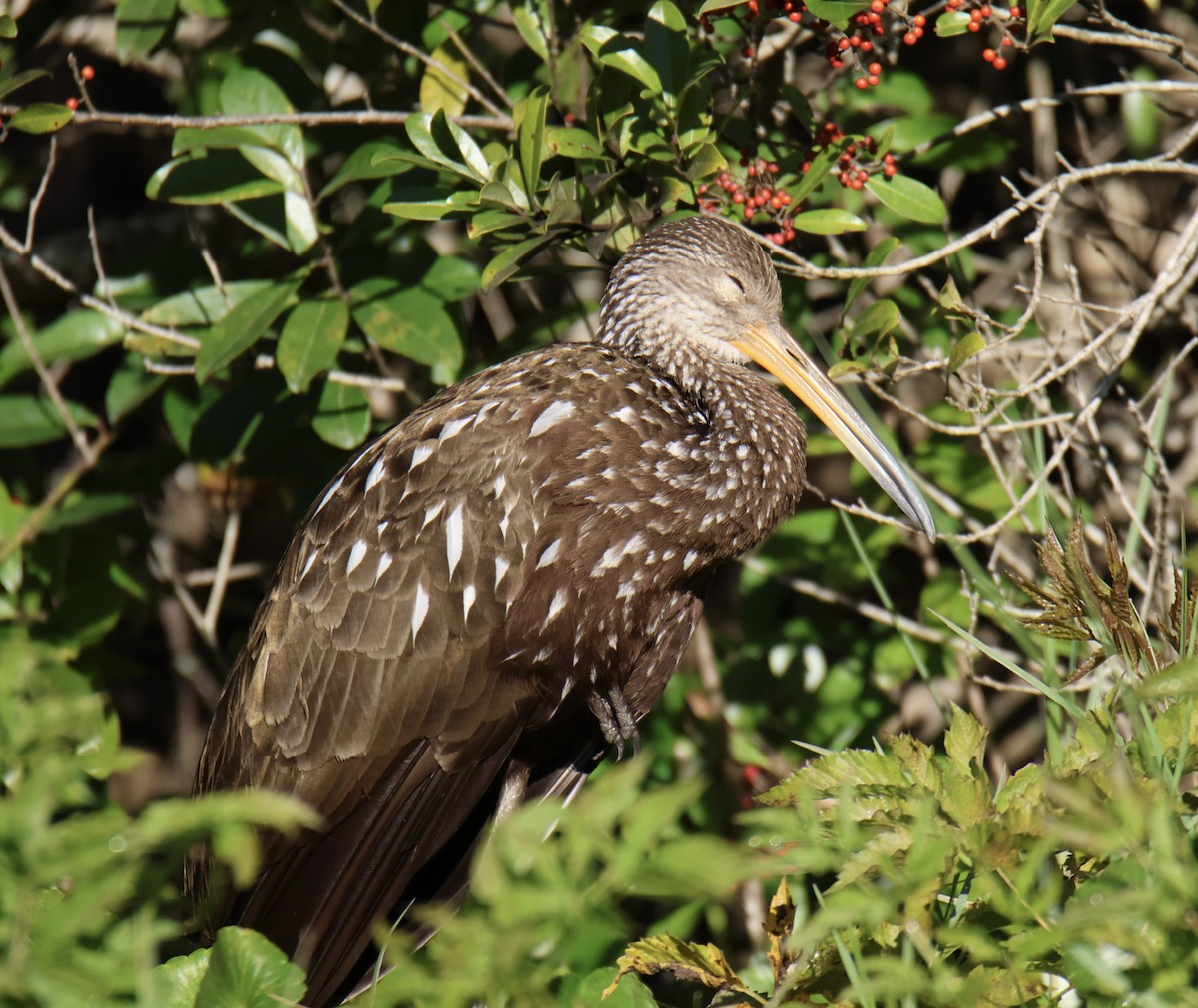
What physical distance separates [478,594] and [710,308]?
2.97 feet

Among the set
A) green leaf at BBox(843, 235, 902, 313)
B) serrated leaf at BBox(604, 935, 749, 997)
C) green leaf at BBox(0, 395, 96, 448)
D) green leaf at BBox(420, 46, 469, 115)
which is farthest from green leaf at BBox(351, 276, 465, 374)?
serrated leaf at BBox(604, 935, 749, 997)

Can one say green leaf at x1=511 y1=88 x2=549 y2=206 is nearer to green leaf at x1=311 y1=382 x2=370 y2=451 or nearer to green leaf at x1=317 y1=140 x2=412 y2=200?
green leaf at x1=317 y1=140 x2=412 y2=200

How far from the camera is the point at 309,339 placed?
297cm

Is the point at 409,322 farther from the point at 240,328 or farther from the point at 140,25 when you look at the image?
the point at 140,25

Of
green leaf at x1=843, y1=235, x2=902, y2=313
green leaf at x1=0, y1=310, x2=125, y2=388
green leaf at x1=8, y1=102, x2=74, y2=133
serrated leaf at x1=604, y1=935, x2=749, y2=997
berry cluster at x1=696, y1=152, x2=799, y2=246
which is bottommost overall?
serrated leaf at x1=604, y1=935, x2=749, y2=997

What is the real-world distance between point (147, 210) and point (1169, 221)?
3.33 meters

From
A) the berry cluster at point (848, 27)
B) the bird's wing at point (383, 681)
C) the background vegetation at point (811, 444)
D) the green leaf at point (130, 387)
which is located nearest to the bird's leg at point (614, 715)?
the bird's wing at point (383, 681)

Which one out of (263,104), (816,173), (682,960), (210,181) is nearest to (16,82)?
(210,181)

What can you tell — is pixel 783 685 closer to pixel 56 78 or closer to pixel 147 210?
pixel 147 210

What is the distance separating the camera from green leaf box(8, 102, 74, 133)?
2701 millimetres

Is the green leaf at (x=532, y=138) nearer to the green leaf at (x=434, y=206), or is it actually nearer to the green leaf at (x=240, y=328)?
the green leaf at (x=434, y=206)

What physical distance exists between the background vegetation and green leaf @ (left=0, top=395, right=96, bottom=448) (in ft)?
0.05

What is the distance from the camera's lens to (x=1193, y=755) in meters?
1.73

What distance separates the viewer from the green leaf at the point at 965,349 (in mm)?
2402
